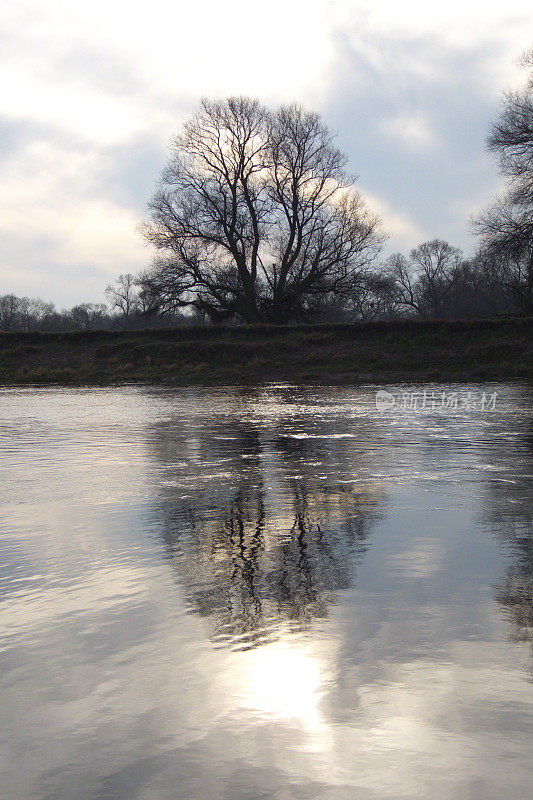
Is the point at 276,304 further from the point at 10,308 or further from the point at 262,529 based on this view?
the point at 10,308

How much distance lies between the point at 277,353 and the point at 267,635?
31.6 m

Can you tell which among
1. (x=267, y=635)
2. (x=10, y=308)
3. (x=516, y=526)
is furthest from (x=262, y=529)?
(x=10, y=308)

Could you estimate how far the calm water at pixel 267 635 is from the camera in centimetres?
233

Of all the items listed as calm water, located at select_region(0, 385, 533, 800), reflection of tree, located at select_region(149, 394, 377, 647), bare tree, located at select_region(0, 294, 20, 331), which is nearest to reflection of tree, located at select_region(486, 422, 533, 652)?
calm water, located at select_region(0, 385, 533, 800)

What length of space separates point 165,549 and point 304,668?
204cm

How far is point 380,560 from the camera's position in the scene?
14.7 feet

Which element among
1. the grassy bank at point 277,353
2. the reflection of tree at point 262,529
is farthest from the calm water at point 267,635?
the grassy bank at point 277,353

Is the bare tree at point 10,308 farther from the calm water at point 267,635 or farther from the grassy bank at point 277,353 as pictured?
the calm water at point 267,635

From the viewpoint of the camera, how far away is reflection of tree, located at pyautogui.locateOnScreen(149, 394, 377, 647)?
374 centimetres

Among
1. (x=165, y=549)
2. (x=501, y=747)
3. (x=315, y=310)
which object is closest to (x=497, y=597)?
(x=501, y=747)

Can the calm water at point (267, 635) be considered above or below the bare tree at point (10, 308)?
below

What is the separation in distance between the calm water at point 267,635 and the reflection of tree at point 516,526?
21 mm

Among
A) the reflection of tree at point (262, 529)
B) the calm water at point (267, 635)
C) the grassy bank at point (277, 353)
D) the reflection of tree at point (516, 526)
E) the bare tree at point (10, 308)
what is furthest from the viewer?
the bare tree at point (10, 308)

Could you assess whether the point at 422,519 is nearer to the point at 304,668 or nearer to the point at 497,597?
the point at 497,597
